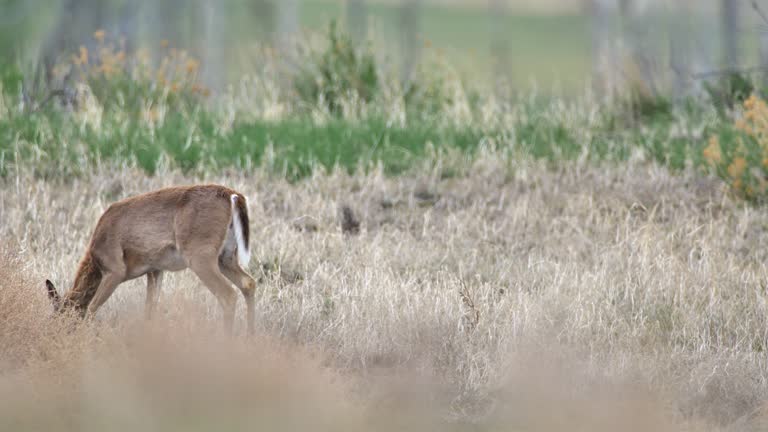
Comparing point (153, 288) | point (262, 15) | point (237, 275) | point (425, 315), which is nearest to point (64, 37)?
point (153, 288)

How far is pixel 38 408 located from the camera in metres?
6.84

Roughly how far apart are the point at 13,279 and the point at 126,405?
1.67 metres

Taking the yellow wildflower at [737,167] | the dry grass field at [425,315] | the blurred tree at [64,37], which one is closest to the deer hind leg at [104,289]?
the dry grass field at [425,315]

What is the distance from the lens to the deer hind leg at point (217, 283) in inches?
328

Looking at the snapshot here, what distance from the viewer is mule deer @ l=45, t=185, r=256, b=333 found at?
8391mm

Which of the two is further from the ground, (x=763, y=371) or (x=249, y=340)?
(x=249, y=340)

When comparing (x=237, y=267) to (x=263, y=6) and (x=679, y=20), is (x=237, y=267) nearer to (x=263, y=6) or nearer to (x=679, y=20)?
(x=679, y=20)

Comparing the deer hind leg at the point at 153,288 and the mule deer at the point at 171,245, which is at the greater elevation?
the mule deer at the point at 171,245

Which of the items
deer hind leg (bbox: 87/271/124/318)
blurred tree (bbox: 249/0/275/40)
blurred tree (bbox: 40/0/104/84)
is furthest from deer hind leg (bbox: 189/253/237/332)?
blurred tree (bbox: 249/0/275/40)

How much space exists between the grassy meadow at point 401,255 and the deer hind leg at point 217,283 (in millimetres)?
321

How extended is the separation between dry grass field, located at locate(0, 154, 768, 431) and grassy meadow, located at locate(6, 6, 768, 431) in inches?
0.9

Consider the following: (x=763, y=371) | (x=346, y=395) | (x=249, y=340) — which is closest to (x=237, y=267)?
(x=249, y=340)

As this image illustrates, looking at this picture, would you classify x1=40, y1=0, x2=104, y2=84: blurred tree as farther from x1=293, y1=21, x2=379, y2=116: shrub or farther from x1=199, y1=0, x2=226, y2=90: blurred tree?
x1=199, y1=0, x2=226, y2=90: blurred tree

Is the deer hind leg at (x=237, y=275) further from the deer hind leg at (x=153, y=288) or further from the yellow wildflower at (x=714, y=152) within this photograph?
the yellow wildflower at (x=714, y=152)
